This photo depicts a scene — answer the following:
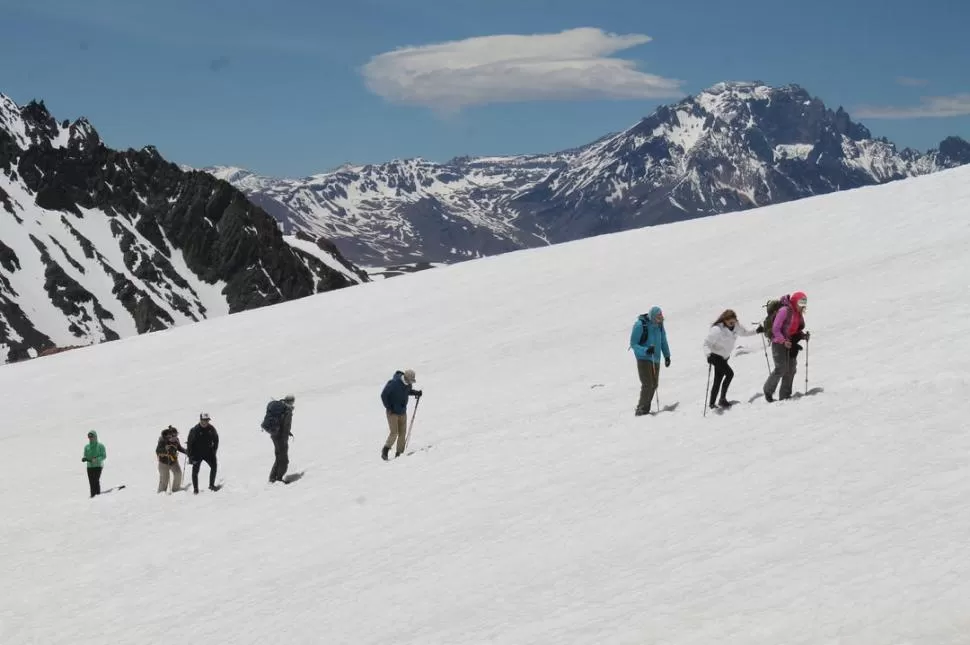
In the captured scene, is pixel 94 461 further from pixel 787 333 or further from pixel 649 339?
pixel 787 333

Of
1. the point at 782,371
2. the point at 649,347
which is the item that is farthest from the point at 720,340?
the point at 649,347

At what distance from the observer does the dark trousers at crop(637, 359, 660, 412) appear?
18.3 m

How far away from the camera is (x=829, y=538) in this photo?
9.93 m

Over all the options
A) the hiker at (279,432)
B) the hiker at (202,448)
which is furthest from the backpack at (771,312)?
the hiker at (202,448)

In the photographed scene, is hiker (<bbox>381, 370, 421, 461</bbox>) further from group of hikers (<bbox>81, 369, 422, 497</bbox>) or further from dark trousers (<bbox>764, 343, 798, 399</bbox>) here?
dark trousers (<bbox>764, 343, 798, 399</bbox>)

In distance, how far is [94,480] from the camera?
23938 mm

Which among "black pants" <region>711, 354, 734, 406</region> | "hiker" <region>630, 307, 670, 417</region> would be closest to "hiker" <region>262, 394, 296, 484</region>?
"hiker" <region>630, 307, 670, 417</region>

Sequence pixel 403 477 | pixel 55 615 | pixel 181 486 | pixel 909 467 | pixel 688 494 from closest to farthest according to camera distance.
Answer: pixel 909 467 < pixel 688 494 < pixel 55 615 < pixel 403 477 < pixel 181 486

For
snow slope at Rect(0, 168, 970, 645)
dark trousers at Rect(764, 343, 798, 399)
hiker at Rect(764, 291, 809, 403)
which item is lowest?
snow slope at Rect(0, 168, 970, 645)

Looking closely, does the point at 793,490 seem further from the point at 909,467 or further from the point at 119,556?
the point at 119,556

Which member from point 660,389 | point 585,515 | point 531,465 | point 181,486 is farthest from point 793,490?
point 181,486

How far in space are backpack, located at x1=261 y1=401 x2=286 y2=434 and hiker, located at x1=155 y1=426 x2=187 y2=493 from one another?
2598 mm

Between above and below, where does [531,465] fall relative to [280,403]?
below

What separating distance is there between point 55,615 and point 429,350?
2445 centimetres
